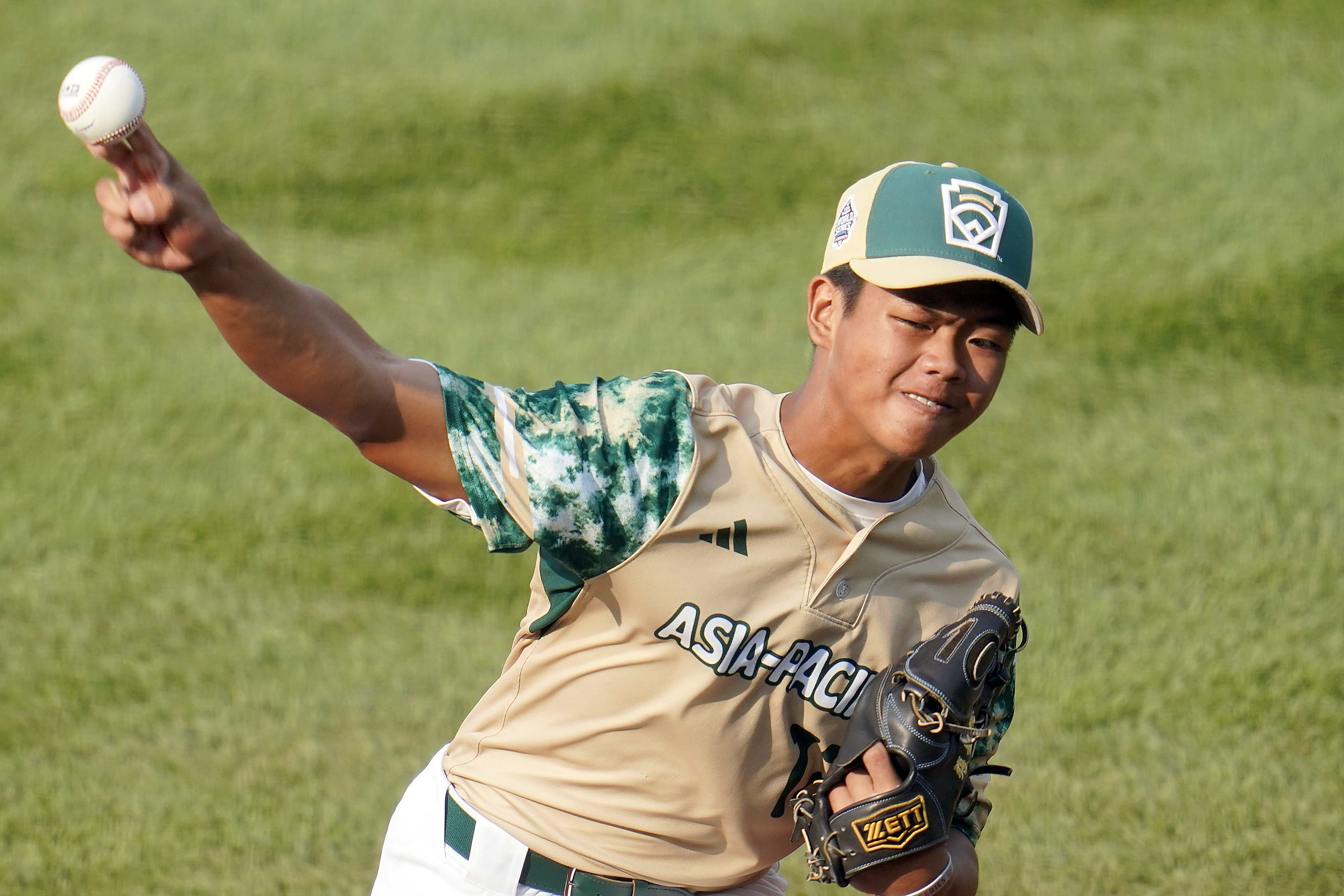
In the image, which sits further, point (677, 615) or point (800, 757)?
point (800, 757)

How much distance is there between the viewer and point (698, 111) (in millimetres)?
9969

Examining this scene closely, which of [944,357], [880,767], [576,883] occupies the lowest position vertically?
[576,883]

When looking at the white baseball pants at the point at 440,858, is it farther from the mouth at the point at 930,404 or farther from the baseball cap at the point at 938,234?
the baseball cap at the point at 938,234

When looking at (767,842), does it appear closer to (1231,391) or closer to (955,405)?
(955,405)

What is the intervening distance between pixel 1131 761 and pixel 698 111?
6061 millimetres

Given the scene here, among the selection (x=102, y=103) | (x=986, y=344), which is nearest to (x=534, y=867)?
(x=986, y=344)

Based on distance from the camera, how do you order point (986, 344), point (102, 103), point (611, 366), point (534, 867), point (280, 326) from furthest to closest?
point (611, 366) → point (534, 867) → point (986, 344) → point (280, 326) → point (102, 103)

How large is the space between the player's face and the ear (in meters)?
0.10

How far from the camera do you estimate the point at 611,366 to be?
7.97m

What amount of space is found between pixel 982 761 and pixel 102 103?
2079 millimetres

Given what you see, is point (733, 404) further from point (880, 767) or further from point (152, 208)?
point (152, 208)

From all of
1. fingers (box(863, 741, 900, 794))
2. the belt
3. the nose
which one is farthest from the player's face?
the belt

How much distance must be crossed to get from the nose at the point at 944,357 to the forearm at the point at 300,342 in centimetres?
96

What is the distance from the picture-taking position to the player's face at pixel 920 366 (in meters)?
2.49
